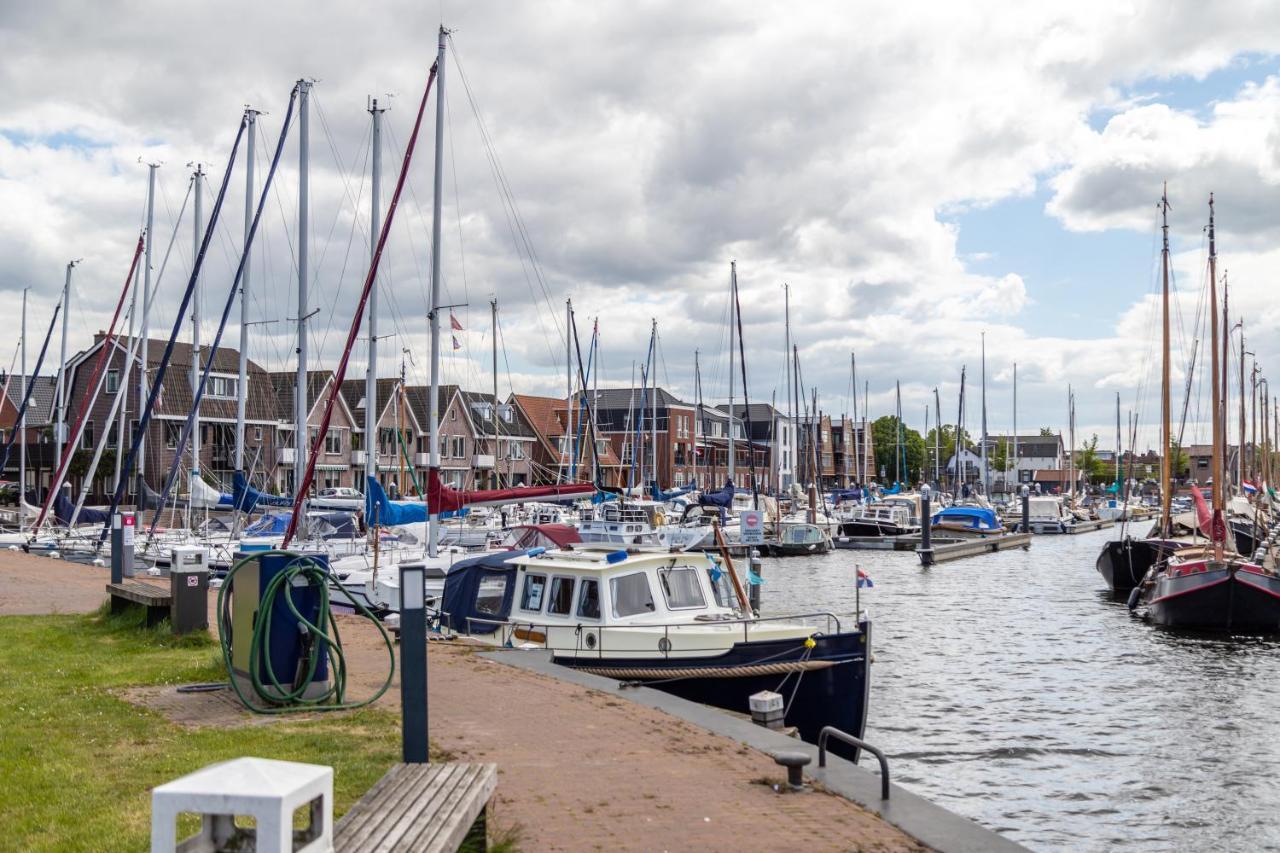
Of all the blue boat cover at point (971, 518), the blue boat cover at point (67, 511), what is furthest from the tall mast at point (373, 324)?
the blue boat cover at point (971, 518)

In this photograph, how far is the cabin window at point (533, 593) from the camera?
64.8ft

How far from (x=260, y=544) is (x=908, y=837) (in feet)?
99.7

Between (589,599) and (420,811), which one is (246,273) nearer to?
(589,599)

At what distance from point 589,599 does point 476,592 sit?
297 centimetres

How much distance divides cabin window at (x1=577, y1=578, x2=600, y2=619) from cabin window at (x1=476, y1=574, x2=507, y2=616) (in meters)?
2.42

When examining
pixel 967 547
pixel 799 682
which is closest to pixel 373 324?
pixel 799 682

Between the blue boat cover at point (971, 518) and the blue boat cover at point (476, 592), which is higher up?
the blue boat cover at point (476, 592)

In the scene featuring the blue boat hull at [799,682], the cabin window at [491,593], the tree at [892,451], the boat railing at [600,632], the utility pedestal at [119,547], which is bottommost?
the blue boat hull at [799,682]

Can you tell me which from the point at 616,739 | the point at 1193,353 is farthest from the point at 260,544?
the point at 1193,353

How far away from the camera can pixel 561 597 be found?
19.5 meters

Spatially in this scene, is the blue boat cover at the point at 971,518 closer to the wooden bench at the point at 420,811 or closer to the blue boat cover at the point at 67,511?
the blue boat cover at the point at 67,511

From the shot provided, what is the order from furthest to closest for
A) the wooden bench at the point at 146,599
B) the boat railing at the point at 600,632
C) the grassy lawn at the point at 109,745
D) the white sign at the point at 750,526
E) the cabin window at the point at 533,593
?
the white sign at the point at 750,526 < the cabin window at the point at 533,593 < the wooden bench at the point at 146,599 < the boat railing at the point at 600,632 < the grassy lawn at the point at 109,745

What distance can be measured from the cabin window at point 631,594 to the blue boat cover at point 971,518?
64.0m

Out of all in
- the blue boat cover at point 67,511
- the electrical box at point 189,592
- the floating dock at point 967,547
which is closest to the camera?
the electrical box at point 189,592
